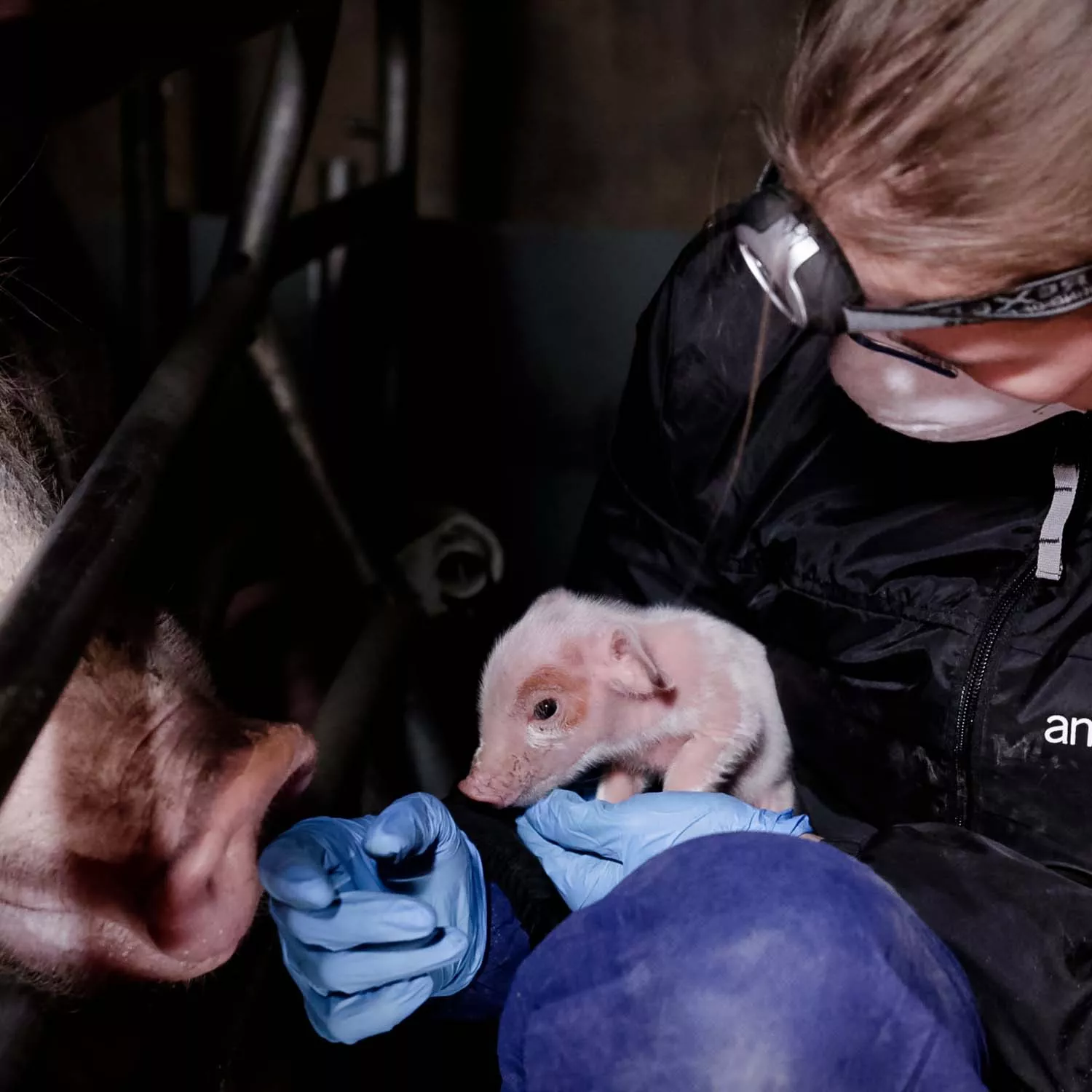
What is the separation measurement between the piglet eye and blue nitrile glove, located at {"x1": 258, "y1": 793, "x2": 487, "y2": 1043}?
0.15 meters

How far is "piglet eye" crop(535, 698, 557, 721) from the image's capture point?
0.92 metres

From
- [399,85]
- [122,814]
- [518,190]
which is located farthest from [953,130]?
[518,190]

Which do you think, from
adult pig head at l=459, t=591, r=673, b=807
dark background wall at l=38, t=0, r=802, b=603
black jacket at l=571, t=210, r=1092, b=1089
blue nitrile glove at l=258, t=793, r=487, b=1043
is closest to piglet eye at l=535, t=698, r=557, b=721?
adult pig head at l=459, t=591, r=673, b=807

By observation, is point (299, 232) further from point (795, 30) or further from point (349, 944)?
point (349, 944)

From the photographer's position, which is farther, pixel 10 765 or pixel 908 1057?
pixel 908 1057

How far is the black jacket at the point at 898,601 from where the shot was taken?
2.47 ft

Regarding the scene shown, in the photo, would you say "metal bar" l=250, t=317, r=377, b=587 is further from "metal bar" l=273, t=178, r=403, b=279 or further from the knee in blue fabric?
the knee in blue fabric

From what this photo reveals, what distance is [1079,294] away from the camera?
2.15 feet

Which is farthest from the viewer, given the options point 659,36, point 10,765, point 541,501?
point 659,36

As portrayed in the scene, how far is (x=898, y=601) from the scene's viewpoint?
942 mm

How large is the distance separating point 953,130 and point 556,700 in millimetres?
537

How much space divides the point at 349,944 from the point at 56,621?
0.94ft

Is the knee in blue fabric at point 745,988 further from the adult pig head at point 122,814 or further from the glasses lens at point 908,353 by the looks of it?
the glasses lens at point 908,353

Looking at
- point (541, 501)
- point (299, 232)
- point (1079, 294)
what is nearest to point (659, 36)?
point (541, 501)
